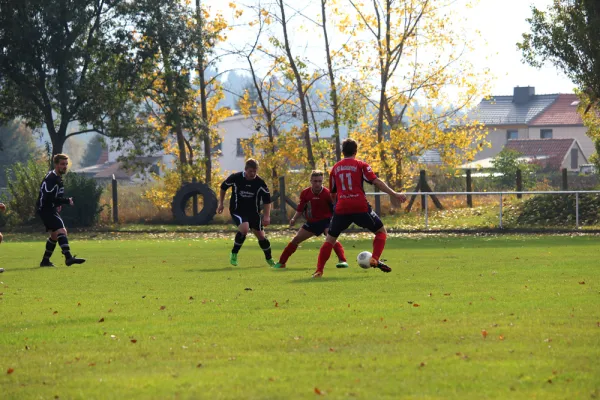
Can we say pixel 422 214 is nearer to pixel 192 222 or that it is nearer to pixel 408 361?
pixel 192 222

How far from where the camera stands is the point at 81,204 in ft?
115

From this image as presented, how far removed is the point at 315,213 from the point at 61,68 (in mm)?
23638

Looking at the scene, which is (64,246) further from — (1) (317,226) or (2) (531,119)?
(2) (531,119)

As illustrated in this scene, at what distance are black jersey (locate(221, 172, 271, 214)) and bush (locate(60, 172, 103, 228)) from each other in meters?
19.5

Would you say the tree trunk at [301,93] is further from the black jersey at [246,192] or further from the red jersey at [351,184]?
the red jersey at [351,184]

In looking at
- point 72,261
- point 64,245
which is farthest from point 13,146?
point 72,261

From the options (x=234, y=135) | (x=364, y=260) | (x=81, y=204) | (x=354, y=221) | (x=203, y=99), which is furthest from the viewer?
(x=234, y=135)

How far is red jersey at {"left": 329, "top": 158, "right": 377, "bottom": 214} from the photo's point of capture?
43.4 ft

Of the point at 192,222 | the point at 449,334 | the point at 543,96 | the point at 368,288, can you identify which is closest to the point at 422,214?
the point at 192,222

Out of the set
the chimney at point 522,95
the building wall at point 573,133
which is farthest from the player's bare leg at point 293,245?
the chimney at point 522,95

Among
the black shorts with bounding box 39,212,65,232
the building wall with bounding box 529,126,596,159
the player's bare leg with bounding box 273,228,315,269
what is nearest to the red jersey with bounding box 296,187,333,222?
the player's bare leg with bounding box 273,228,315,269

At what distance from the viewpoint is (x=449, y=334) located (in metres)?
7.99

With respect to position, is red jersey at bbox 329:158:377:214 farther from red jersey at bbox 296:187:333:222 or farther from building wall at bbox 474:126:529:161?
building wall at bbox 474:126:529:161

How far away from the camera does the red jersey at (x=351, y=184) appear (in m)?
13.2
